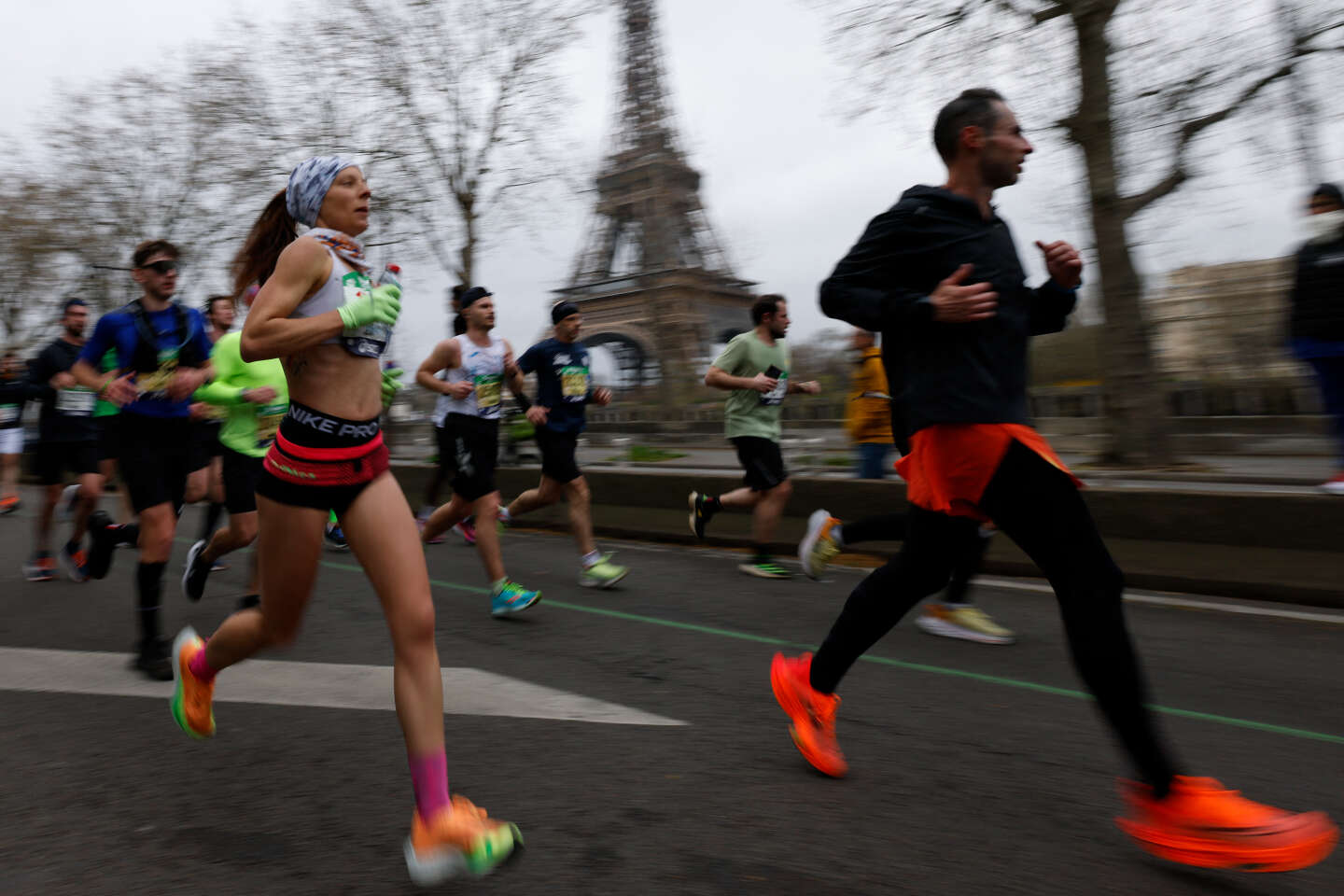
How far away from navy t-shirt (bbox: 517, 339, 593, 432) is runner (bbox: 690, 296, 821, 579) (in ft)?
2.65

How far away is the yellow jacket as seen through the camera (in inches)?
307

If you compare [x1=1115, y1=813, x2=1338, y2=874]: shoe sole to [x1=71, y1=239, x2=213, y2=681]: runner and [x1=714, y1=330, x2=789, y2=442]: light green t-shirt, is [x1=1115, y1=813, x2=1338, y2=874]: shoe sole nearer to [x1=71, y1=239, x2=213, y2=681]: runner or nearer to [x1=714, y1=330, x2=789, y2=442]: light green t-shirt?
[x1=71, y1=239, x2=213, y2=681]: runner

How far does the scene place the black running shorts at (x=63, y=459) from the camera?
784 centimetres

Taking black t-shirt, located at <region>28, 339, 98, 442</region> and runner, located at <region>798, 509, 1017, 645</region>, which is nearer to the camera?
runner, located at <region>798, 509, 1017, 645</region>

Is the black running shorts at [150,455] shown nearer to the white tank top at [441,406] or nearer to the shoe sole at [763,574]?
the white tank top at [441,406]

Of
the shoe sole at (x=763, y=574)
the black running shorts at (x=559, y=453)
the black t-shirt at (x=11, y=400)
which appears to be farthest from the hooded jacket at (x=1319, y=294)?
the black t-shirt at (x=11, y=400)

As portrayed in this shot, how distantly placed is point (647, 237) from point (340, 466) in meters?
48.6

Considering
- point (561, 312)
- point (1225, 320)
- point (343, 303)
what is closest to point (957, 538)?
point (343, 303)

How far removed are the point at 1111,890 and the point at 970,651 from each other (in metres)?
2.31

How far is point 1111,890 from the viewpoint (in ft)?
7.46

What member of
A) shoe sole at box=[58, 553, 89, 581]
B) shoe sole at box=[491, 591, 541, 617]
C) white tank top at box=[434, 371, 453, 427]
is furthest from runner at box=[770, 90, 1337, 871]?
shoe sole at box=[58, 553, 89, 581]

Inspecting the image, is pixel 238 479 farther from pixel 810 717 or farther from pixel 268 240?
pixel 810 717

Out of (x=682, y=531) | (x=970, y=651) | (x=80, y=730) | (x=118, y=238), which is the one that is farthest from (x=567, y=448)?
(x=118, y=238)

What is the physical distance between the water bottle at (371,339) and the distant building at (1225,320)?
13.0 m
